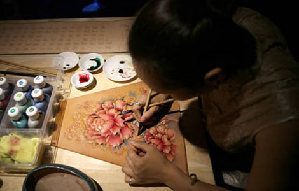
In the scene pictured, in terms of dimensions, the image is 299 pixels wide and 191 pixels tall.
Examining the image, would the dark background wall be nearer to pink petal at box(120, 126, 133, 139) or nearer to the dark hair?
pink petal at box(120, 126, 133, 139)

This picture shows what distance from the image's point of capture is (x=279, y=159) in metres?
0.79

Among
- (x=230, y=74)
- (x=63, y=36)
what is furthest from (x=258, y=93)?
(x=63, y=36)

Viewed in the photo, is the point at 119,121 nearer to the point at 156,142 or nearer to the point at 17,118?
the point at 156,142

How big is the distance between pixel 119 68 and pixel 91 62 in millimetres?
251

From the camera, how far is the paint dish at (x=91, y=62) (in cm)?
164

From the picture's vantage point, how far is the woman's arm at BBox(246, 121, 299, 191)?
78 cm

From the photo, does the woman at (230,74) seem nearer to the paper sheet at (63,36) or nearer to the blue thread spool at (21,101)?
the blue thread spool at (21,101)

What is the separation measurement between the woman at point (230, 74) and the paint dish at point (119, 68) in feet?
2.06

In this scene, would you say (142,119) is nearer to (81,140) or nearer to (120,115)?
(120,115)

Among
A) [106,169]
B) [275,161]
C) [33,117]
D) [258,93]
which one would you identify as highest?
[258,93]

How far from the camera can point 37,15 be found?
3.35 meters

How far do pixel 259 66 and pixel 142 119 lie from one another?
72cm

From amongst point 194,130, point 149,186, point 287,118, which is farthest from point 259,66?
point 149,186

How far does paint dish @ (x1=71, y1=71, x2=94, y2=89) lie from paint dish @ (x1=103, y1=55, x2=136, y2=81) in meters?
0.14
